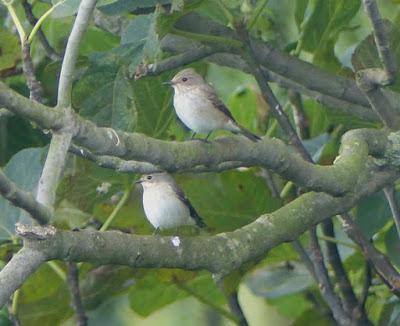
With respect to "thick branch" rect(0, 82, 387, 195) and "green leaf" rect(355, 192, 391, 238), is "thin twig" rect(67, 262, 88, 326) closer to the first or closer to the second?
"thick branch" rect(0, 82, 387, 195)

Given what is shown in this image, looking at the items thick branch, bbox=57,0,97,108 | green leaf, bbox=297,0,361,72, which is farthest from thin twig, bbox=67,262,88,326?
thick branch, bbox=57,0,97,108

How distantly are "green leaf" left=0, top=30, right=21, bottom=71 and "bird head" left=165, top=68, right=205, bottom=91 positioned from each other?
53 centimetres

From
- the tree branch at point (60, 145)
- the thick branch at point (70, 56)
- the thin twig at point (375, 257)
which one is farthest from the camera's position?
the thin twig at point (375, 257)

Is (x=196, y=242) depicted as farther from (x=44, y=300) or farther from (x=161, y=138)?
(x=44, y=300)

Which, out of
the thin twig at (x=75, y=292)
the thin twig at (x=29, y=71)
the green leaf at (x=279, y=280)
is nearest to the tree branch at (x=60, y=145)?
the thin twig at (x=29, y=71)

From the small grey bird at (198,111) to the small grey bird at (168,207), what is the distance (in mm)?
222

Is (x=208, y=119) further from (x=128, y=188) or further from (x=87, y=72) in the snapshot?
(x=87, y=72)

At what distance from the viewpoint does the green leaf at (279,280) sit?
15.1ft

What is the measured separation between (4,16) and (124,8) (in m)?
1.32

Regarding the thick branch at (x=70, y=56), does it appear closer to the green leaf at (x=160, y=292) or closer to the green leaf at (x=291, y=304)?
the green leaf at (x=160, y=292)

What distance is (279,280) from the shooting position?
15.8 feet

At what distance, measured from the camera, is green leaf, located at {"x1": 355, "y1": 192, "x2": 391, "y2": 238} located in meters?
4.12

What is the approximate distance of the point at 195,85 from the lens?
4531 millimetres

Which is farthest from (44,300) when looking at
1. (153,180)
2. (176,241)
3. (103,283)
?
(176,241)
